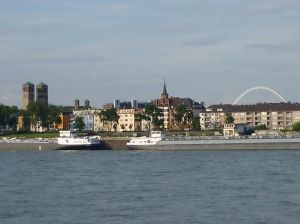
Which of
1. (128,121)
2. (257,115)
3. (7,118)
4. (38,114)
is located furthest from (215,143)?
(128,121)

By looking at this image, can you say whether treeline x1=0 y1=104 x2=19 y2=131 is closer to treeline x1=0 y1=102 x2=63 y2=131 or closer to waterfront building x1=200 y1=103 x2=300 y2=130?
treeline x1=0 y1=102 x2=63 y2=131

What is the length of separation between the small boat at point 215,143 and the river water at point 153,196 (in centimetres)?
3950

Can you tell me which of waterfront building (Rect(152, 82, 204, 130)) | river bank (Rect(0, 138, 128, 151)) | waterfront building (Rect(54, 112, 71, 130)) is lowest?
river bank (Rect(0, 138, 128, 151))

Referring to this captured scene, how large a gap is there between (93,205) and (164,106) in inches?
5915

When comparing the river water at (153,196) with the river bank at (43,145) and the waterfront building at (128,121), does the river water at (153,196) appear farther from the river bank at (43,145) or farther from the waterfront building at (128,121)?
the waterfront building at (128,121)

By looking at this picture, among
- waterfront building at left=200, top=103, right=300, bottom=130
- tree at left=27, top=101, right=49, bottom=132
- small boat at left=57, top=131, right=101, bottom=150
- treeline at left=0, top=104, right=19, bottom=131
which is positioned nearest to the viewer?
small boat at left=57, top=131, right=101, bottom=150

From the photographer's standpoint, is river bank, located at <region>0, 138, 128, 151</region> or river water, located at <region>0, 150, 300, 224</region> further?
river bank, located at <region>0, 138, 128, 151</region>

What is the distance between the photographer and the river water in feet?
95.2

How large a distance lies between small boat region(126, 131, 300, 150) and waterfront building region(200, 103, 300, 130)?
69.2 m

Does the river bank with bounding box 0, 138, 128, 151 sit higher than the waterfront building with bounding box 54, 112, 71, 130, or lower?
lower

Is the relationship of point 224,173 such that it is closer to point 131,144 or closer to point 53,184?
point 53,184

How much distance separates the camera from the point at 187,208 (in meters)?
30.9

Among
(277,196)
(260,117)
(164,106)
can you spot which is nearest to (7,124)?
(164,106)

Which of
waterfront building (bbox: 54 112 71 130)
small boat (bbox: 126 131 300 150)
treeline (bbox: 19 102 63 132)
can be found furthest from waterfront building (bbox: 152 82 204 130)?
small boat (bbox: 126 131 300 150)
